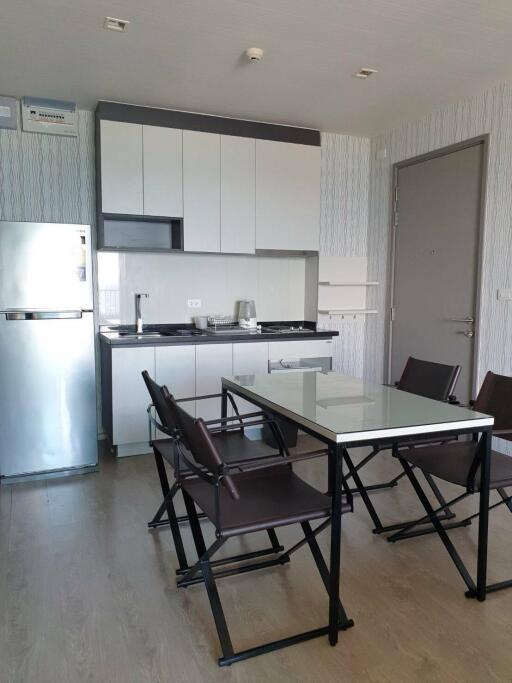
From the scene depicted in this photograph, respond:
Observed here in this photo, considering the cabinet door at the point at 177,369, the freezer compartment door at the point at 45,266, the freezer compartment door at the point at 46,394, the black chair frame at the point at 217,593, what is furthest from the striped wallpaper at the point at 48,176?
the black chair frame at the point at 217,593

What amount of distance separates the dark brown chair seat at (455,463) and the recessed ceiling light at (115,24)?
9.09 feet

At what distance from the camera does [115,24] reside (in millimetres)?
2971

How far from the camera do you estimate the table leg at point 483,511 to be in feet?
7.02

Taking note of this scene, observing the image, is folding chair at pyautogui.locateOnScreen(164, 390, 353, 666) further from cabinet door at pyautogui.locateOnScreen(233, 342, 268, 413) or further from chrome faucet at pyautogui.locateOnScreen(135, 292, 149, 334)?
chrome faucet at pyautogui.locateOnScreen(135, 292, 149, 334)

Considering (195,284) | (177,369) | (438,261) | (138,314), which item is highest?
(438,261)

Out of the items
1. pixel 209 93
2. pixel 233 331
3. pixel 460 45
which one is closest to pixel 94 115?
pixel 209 93

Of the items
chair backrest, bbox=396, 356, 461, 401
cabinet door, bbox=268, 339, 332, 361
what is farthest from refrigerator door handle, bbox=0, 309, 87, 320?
chair backrest, bbox=396, 356, 461, 401

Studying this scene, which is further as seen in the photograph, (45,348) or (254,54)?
(45,348)

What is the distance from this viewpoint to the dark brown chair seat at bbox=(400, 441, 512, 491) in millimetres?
2365

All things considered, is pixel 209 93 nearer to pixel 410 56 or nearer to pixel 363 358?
pixel 410 56

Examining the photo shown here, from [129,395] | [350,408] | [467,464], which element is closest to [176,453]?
[350,408]

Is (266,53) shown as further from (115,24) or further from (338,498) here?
(338,498)

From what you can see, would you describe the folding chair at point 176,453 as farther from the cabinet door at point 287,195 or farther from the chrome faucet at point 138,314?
the cabinet door at point 287,195

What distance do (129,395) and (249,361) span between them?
1.00m
